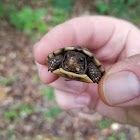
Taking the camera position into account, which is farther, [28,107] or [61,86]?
[28,107]

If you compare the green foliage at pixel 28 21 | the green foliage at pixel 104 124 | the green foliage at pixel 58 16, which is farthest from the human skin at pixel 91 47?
the green foliage at pixel 58 16

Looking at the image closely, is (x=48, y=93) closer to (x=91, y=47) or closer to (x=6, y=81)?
(x=6, y=81)

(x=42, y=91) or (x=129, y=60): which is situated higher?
(x=129, y=60)

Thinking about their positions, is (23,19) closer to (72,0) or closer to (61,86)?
(72,0)

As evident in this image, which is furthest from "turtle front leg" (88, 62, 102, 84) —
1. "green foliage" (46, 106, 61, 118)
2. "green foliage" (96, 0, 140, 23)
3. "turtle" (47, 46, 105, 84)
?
"green foliage" (96, 0, 140, 23)

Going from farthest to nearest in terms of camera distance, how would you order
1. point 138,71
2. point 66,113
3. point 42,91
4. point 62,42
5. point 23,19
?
point 23,19 < point 42,91 < point 66,113 < point 62,42 < point 138,71

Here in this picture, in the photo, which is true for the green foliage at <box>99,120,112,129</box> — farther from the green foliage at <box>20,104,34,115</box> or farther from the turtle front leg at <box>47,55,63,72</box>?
the turtle front leg at <box>47,55,63,72</box>

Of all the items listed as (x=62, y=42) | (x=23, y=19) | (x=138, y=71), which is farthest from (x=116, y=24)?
(x=23, y=19)
